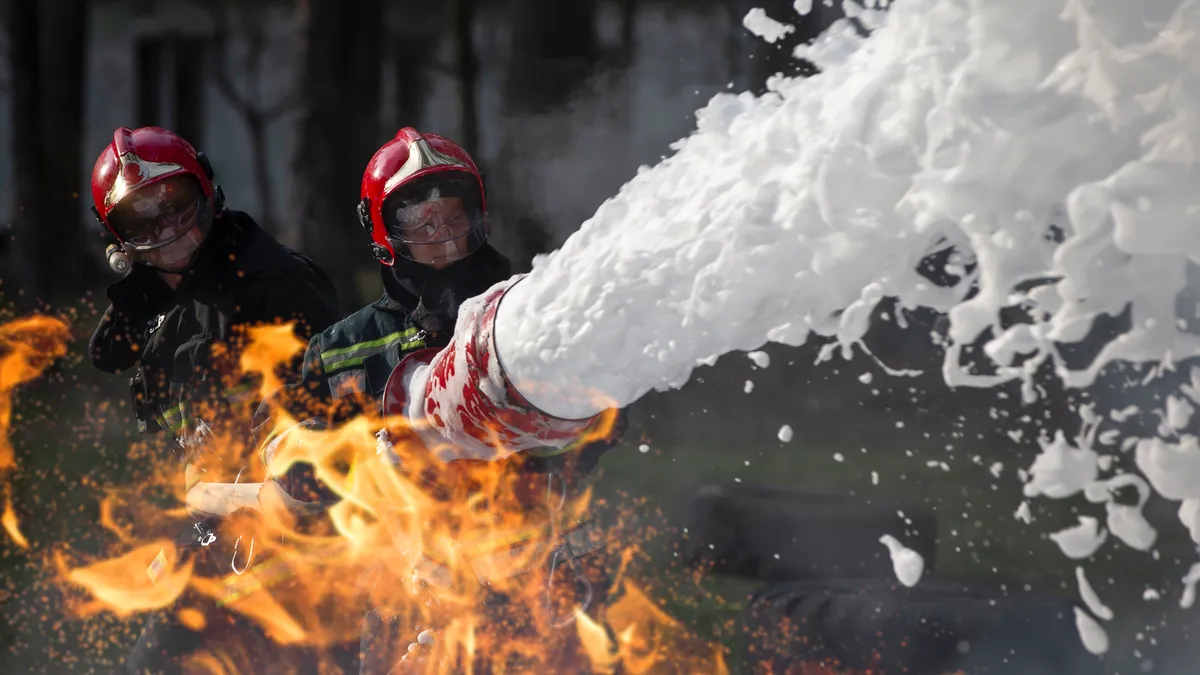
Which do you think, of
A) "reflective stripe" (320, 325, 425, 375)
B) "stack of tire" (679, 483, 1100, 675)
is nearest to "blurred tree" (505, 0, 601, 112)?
"stack of tire" (679, 483, 1100, 675)

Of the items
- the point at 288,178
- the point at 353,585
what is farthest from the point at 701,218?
the point at 288,178

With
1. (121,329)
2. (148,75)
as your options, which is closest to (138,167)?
(121,329)

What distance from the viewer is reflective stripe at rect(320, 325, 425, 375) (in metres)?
3.32

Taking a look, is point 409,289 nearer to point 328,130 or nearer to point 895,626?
point 895,626

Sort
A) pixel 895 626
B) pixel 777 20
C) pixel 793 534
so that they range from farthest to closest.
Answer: pixel 777 20 < pixel 793 534 < pixel 895 626

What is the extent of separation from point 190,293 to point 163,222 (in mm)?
233

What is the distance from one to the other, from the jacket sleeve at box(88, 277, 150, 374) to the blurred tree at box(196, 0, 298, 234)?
35.6 feet

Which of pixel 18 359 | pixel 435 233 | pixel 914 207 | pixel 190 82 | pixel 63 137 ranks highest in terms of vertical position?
pixel 914 207

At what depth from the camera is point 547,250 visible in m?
11.5

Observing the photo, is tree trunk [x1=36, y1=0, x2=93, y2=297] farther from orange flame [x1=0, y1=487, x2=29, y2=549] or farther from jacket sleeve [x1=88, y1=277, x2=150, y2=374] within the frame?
jacket sleeve [x1=88, y1=277, x2=150, y2=374]

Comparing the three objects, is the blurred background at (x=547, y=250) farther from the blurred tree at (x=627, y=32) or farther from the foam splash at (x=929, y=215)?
the foam splash at (x=929, y=215)

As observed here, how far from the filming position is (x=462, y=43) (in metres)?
12.4

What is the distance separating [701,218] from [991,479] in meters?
6.37

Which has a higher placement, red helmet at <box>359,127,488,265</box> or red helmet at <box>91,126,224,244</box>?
red helmet at <box>359,127,488,265</box>
